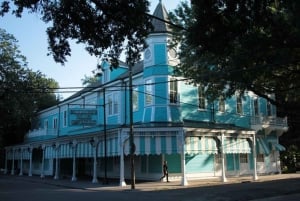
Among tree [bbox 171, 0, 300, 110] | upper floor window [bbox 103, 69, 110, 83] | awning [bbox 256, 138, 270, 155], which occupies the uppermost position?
upper floor window [bbox 103, 69, 110, 83]

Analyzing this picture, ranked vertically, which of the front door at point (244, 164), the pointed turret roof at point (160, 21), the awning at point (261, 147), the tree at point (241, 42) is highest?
the pointed turret roof at point (160, 21)

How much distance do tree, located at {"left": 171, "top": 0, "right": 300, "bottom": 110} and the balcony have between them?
27.8 feet

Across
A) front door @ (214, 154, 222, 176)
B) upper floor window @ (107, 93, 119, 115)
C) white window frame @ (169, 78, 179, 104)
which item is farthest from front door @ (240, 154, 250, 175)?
upper floor window @ (107, 93, 119, 115)

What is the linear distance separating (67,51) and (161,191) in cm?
1433

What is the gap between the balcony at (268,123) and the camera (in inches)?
1503

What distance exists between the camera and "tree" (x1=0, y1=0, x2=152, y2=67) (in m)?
10.8

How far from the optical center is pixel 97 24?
37.6ft

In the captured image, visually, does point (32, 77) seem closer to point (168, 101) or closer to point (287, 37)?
point (168, 101)

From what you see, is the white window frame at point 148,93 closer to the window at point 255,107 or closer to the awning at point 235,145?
the awning at point 235,145

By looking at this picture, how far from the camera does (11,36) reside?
47.9 meters

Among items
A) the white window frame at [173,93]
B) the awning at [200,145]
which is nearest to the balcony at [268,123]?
the awning at [200,145]

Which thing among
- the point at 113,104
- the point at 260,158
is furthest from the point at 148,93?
the point at 260,158

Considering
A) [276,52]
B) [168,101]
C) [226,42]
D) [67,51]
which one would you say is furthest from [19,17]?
[168,101]

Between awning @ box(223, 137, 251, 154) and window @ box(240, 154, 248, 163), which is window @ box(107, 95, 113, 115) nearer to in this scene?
awning @ box(223, 137, 251, 154)
